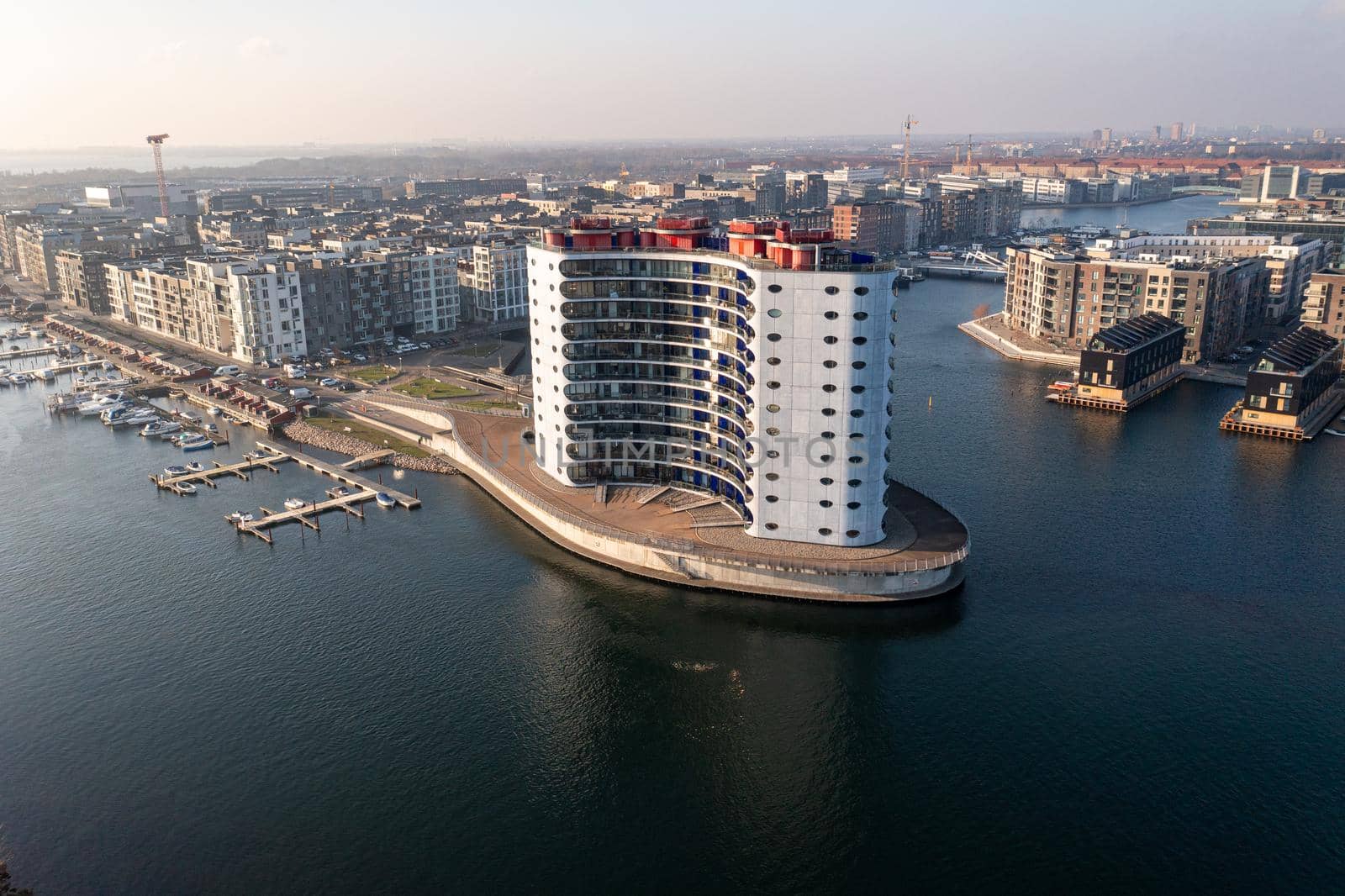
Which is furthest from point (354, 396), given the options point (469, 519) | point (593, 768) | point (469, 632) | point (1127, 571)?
point (1127, 571)

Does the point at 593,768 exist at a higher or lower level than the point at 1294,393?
lower

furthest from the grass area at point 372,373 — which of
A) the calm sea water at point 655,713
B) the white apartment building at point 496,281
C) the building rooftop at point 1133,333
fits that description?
the building rooftop at point 1133,333

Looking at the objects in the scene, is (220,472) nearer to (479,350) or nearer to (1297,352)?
(479,350)

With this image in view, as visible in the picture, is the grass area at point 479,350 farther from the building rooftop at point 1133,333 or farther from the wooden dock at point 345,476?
the building rooftop at point 1133,333

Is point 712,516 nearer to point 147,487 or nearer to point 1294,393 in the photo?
point 147,487

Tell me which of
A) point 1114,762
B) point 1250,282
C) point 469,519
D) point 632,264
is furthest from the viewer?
point 1250,282

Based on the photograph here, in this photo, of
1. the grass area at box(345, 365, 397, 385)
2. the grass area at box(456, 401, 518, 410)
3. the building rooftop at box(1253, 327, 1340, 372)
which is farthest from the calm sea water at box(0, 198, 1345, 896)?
the grass area at box(345, 365, 397, 385)
